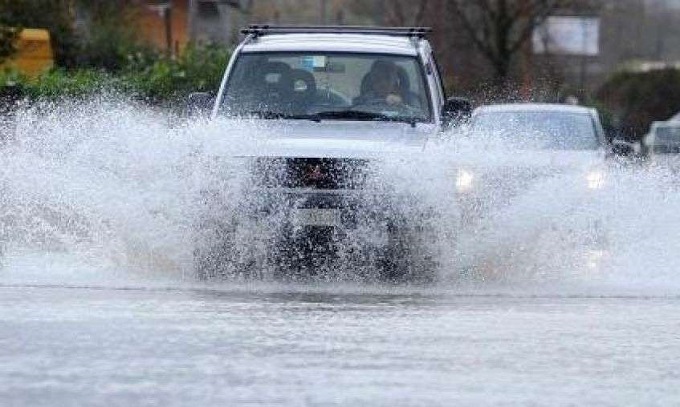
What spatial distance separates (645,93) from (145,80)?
37.9 m

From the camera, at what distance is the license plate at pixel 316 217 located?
13.4 m

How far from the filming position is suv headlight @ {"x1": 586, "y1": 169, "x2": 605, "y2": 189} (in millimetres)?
15884

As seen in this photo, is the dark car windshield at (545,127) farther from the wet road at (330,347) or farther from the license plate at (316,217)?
the wet road at (330,347)

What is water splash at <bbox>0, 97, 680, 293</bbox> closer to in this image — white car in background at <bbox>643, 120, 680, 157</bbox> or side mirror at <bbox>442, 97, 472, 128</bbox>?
side mirror at <bbox>442, 97, 472, 128</bbox>

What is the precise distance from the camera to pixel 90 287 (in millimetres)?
12945

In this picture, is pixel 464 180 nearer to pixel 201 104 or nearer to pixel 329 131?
pixel 329 131

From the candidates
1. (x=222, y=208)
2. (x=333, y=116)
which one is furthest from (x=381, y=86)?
(x=222, y=208)

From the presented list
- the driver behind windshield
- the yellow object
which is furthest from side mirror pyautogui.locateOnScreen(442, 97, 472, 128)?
the yellow object

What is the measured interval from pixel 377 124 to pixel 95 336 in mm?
4979

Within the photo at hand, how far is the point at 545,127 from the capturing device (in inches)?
799

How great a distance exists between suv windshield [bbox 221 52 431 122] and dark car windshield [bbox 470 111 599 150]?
382 centimetres

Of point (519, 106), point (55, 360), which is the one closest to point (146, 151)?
point (55, 360)

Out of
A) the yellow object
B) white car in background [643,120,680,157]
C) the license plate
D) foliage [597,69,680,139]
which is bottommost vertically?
foliage [597,69,680,139]

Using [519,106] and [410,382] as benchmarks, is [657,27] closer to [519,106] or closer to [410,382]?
[519,106]
